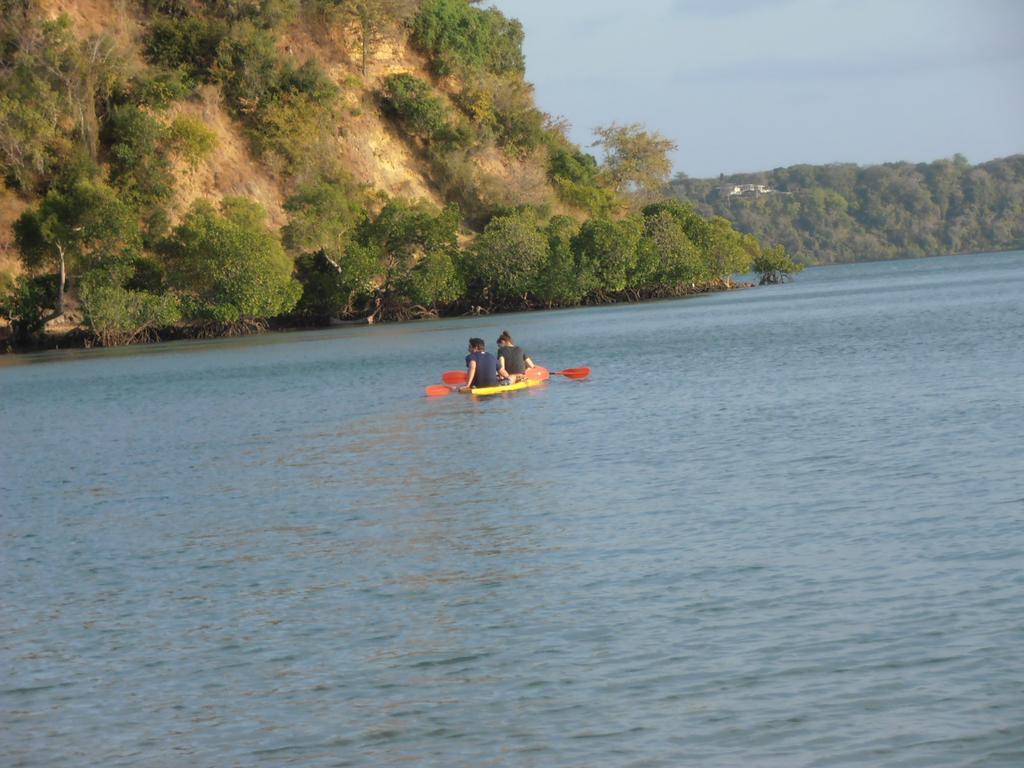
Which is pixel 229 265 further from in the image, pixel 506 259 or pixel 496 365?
pixel 496 365

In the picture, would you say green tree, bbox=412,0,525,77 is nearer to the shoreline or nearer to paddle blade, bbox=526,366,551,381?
the shoreline

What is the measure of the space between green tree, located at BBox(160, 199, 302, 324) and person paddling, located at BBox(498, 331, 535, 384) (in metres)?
40.6

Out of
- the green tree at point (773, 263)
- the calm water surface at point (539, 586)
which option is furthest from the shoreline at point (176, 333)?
the calm water surface at point (539, 586)

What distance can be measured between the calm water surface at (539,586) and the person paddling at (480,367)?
235 cm

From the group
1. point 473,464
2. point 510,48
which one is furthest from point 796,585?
point 510,48

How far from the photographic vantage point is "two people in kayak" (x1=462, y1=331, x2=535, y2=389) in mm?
30766

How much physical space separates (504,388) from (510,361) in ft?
2.35

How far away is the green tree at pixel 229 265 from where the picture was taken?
70250mm

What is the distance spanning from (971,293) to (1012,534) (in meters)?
60.0

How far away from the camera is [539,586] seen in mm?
12219

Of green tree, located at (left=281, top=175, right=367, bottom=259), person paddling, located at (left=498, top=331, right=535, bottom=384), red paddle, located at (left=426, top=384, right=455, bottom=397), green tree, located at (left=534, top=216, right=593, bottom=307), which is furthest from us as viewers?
green tree, located at (left=534, top=216, right=593, bottom=307)

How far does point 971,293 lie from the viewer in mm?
69188

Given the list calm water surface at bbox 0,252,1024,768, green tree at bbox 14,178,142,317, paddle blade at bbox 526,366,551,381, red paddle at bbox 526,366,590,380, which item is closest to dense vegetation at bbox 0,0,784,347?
green tree at bbox 14,178,142,317

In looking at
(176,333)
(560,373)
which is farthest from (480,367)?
(176,333)
